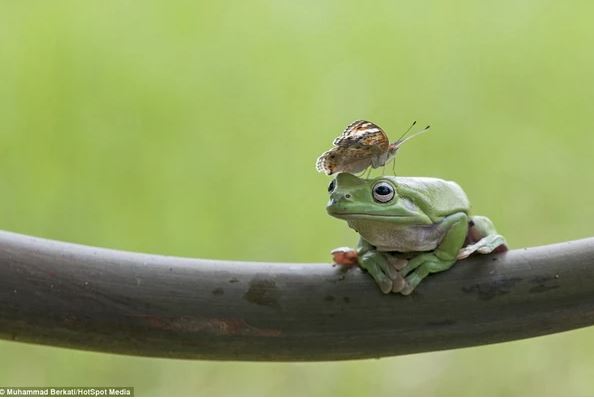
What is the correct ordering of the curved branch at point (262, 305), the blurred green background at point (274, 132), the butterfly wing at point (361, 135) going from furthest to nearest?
the blurred green background at point (274, 132) < the butterfly wing at point (361, 135) < the curved branch at point (262, 305)

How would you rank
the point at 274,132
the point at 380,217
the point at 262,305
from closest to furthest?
the point at 262,305
the point at 380,217
the point at 274,132

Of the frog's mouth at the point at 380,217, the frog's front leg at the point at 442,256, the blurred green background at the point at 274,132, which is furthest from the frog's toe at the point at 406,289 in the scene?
the blurred green background at the point at 274,132

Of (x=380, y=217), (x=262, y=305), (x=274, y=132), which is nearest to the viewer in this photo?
(x=262, y=305)

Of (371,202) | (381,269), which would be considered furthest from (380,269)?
(371,202)

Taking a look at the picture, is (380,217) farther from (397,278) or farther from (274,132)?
(274,132)

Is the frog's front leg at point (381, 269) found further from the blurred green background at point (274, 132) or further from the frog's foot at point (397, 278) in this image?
the blurred green background at point (274, 132)

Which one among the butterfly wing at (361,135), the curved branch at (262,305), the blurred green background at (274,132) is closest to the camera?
the curved branch at (262,305)

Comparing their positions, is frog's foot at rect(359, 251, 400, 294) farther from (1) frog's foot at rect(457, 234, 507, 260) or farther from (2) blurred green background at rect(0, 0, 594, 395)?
(2) blurred green background at rect(0, 0, 594, 395)

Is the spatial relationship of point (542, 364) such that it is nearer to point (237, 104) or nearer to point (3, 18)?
point (237, 104)
